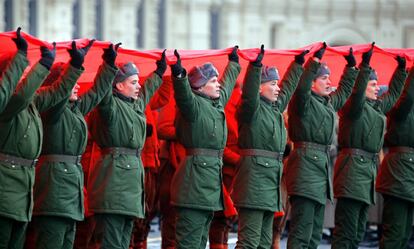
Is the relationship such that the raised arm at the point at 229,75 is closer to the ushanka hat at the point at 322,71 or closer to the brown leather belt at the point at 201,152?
the brown leather belt at the point at 201,152

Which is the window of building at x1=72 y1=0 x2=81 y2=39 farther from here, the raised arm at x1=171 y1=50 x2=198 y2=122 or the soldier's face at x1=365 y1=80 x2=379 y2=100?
the raised arm at x1=171 y1=50 x2=198 y2=122

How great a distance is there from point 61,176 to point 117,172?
24.9 inches

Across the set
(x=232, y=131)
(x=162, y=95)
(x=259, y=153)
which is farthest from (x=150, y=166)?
(x=259, y=153)

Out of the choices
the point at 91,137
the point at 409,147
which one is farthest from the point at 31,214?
the point at 409,147

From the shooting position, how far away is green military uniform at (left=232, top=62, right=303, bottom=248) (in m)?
13.0

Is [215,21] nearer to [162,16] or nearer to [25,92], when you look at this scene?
[162,16]

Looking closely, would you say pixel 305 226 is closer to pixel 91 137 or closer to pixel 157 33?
pixel 91 137

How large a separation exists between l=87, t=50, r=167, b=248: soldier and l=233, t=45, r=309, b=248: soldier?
101cm

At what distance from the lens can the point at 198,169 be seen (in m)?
12.7

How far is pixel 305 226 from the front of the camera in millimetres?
13406

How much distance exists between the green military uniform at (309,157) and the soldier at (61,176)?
2340 mm

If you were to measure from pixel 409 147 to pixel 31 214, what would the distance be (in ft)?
14.3

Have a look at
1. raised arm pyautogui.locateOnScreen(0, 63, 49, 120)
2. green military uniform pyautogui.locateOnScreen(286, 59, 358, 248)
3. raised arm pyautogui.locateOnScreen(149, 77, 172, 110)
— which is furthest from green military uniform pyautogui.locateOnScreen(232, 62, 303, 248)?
raised arm pyautogui.locateOnScreen(0, 63, 49, 120)

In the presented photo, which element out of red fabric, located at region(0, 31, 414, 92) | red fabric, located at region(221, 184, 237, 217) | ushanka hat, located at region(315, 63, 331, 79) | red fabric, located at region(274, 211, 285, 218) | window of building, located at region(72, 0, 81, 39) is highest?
window of building, located at region(72, 0, 81, 39)
